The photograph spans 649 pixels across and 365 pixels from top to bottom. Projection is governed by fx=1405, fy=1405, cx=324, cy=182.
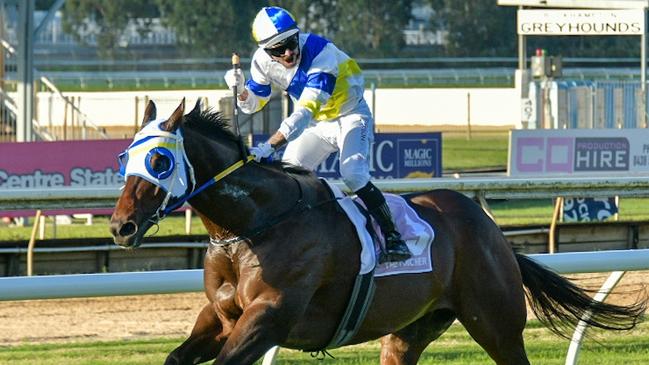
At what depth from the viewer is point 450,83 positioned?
41.1 m

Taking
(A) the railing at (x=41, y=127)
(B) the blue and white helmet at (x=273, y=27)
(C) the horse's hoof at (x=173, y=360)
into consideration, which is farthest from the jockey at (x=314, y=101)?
(A) the railing at (x=41, y=127)

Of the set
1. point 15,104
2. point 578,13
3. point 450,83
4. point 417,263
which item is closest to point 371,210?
point 417,263

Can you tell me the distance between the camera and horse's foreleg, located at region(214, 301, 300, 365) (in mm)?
4945

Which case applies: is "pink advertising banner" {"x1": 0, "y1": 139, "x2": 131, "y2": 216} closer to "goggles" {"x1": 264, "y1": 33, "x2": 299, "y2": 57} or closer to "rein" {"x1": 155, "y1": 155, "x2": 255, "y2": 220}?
"goggles" {"x1": 264, "y1": 33, "x2": 299, "y2": 57}

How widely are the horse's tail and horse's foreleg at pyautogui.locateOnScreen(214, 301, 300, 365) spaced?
1.56 metres

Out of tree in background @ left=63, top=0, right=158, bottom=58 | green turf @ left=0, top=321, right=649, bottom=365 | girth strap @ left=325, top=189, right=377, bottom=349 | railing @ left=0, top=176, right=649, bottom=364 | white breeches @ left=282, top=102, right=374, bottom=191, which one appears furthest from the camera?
tree in background @ left=63, top=0, right=158, bottom=58

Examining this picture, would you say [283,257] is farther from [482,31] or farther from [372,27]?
[482,31]

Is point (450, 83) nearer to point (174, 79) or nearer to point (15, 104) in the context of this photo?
point (174, 79)

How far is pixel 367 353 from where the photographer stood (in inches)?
313

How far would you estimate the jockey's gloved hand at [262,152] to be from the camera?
535 centimetres

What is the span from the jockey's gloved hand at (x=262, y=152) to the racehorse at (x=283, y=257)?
1.4 inches

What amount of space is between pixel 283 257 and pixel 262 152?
45 centimetres

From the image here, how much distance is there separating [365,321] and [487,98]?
89.3ft

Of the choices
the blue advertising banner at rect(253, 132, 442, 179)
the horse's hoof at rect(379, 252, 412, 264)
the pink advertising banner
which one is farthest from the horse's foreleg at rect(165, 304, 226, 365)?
the blue advertising banner at rect(253, 132, 442, 179)
